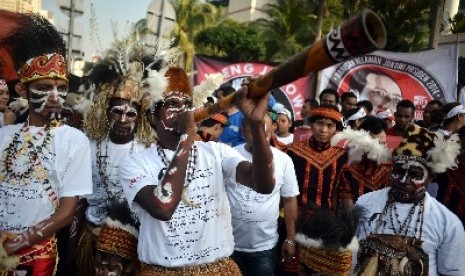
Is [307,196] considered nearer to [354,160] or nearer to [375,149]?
[354,160]

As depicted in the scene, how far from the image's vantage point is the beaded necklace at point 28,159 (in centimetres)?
317

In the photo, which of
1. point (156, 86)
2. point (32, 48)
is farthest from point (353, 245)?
point (32, 48)

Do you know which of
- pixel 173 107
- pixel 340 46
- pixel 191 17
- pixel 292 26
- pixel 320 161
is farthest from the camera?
pixel 191 17

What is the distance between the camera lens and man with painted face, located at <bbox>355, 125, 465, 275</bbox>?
3.25 m

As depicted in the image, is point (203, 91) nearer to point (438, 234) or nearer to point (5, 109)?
point (438, 234)

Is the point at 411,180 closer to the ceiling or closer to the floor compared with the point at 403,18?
closer to the floor

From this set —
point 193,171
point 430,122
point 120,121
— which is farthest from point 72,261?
point 430,122

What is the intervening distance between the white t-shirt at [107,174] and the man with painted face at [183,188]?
135cm

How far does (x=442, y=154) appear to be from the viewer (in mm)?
3471

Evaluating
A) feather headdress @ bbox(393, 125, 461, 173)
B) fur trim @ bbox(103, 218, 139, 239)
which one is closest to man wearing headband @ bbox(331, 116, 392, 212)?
feather headdress @ bbox(393, 125, 461, 173)

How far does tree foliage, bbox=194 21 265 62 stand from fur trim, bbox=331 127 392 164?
2846 cm

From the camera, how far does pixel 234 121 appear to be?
22.0 ft

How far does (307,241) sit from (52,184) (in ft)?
5.10

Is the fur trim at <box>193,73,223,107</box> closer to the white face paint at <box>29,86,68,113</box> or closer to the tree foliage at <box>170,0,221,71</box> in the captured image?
the white face paint at <box>29,86,68,113</box>
